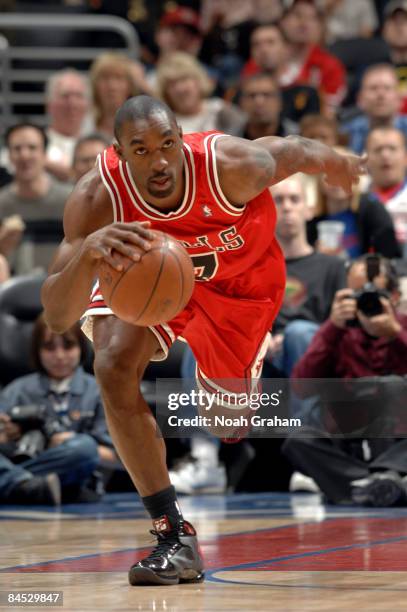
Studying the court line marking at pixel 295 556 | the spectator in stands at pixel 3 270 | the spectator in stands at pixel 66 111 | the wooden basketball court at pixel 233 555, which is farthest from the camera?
the spectator in stands at pixel 66 111

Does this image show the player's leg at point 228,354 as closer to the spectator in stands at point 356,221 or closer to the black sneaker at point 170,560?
the black sneaker at point 170,560

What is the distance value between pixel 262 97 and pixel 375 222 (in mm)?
1978

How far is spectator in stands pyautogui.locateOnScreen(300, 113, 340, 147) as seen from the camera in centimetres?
841

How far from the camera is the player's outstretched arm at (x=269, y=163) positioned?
4094 millimetres

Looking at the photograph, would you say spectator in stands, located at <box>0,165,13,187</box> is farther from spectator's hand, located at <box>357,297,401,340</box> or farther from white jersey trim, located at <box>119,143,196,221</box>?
white jersey trim, located at <box>119,143,196,221</box>

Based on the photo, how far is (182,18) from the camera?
12.4 m

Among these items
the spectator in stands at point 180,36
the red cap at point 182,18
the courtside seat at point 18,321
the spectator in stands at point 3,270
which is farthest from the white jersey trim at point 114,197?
the red cap at point 182,18

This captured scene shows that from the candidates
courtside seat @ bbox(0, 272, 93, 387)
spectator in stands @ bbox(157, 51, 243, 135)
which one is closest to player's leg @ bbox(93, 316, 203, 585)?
courtside seat @ bbox(0, 272, 93, 387)

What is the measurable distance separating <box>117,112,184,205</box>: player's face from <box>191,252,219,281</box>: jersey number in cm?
47

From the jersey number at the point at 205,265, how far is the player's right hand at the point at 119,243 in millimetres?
768

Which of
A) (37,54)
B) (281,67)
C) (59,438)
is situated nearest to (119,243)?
(59,438)

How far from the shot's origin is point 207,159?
4.10 metres

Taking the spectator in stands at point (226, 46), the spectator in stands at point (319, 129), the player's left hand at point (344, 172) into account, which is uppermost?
the spectator in stands at point (226, 46)

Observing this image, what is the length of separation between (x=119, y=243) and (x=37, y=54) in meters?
8.60
